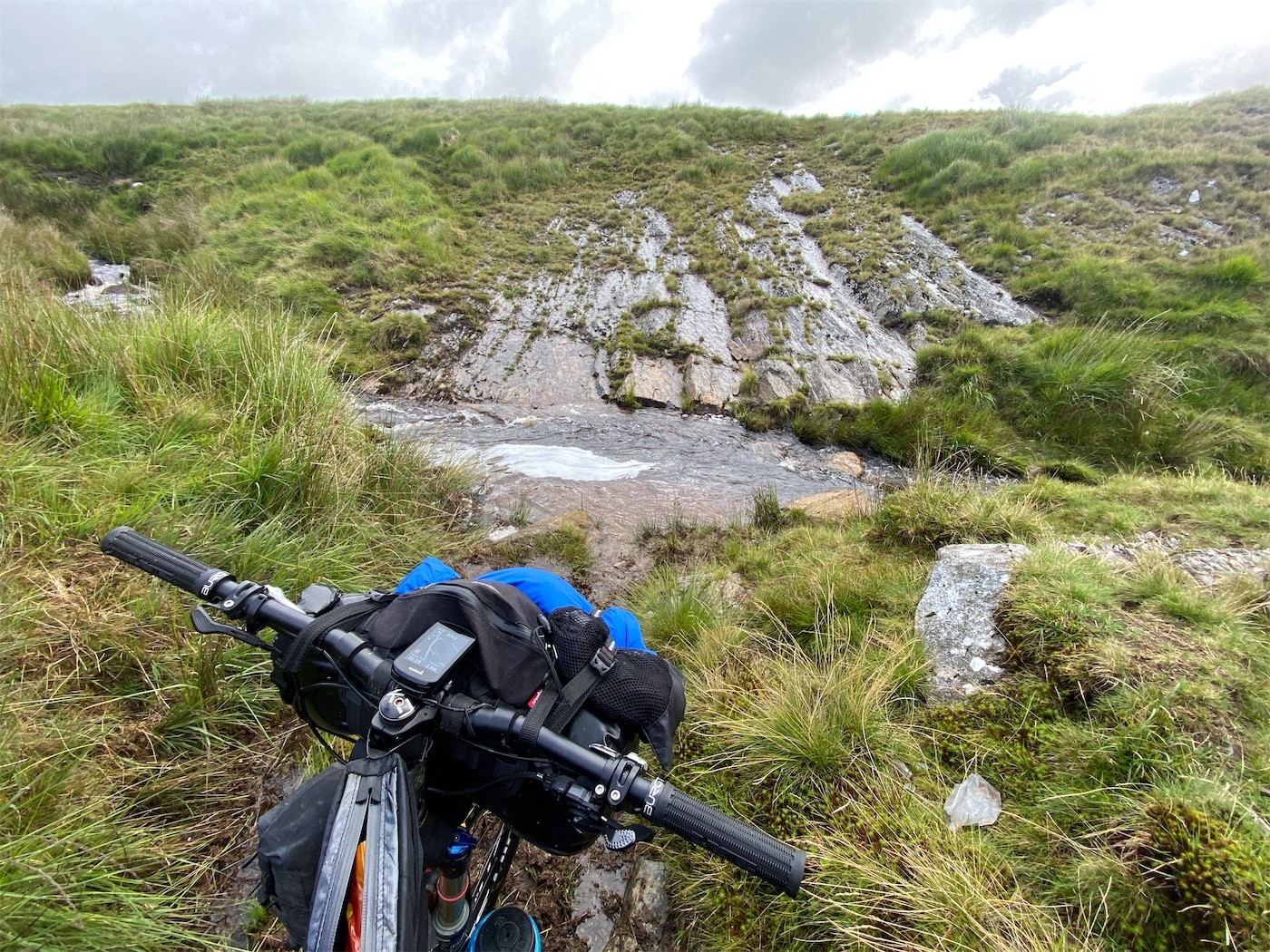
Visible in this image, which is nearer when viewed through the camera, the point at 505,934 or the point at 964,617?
the point at 505,934

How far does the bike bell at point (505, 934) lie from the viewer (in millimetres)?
1745

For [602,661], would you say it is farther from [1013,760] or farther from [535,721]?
[1013,760]

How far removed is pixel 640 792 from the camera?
1.12m

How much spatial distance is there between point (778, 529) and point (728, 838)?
14.9 ft

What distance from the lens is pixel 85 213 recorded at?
12.5 metres

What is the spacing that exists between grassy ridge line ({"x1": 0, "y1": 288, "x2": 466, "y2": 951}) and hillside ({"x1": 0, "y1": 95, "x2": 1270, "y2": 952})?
19 millimetres

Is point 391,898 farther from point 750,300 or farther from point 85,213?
point 85,213

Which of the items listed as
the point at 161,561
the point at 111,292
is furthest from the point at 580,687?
the point at 111,292

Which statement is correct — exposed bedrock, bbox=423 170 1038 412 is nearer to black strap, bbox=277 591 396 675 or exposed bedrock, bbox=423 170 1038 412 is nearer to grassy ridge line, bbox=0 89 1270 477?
grassy ridge line, bbox=0 89 1270 477

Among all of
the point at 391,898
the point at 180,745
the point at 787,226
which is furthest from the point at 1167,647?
the point at 787,226

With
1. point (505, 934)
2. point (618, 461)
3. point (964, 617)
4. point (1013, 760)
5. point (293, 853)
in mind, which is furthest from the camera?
point (618, 461)

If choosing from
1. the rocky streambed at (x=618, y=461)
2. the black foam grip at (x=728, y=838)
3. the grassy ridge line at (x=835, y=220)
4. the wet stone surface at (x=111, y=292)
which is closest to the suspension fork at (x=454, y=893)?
the black foam grip at (x=728, y=838)

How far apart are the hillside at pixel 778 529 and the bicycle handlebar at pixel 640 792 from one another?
1.08 metres

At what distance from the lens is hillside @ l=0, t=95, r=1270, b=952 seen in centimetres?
183
